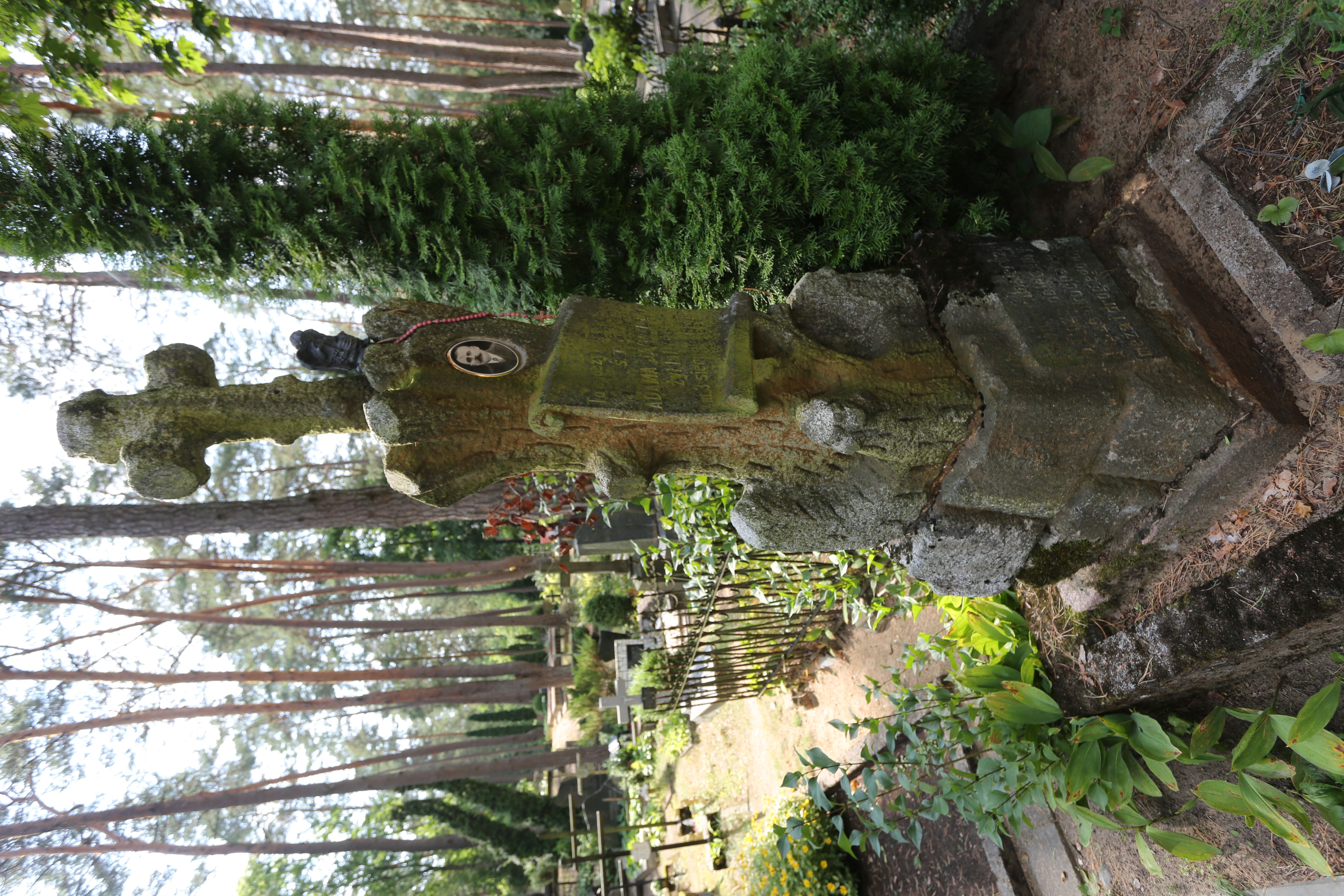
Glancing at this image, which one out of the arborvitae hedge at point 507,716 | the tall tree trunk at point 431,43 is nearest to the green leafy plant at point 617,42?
the tall tree trunk at point 431,43

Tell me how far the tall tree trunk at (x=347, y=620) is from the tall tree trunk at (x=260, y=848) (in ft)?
9.38

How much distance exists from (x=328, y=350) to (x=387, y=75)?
10.2 meters

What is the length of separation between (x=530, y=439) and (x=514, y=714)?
777 inches

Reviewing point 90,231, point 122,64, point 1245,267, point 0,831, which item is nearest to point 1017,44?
point 1245,267

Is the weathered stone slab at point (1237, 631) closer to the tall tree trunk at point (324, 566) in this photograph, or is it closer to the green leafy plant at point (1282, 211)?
the green leafy plant at point (1282, 211)

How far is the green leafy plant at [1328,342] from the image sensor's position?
2.24 metres

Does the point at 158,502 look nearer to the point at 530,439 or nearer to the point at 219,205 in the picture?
the point at 219,205

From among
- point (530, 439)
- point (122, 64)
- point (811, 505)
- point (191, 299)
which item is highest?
point (122, 64)

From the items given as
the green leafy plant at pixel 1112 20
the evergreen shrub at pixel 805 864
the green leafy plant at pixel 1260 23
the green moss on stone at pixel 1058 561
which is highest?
the green leafy plant at pixel 1112 20

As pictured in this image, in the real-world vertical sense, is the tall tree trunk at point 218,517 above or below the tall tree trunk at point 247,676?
above

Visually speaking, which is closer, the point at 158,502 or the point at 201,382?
the point at 201,382

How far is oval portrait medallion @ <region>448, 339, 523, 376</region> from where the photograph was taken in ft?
8.53

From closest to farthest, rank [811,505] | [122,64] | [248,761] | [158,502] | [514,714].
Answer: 1. [811,505]
2. [158,502]
3. [122,64]
4. [248,761]
5. [514,714]

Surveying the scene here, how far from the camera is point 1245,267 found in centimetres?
266
